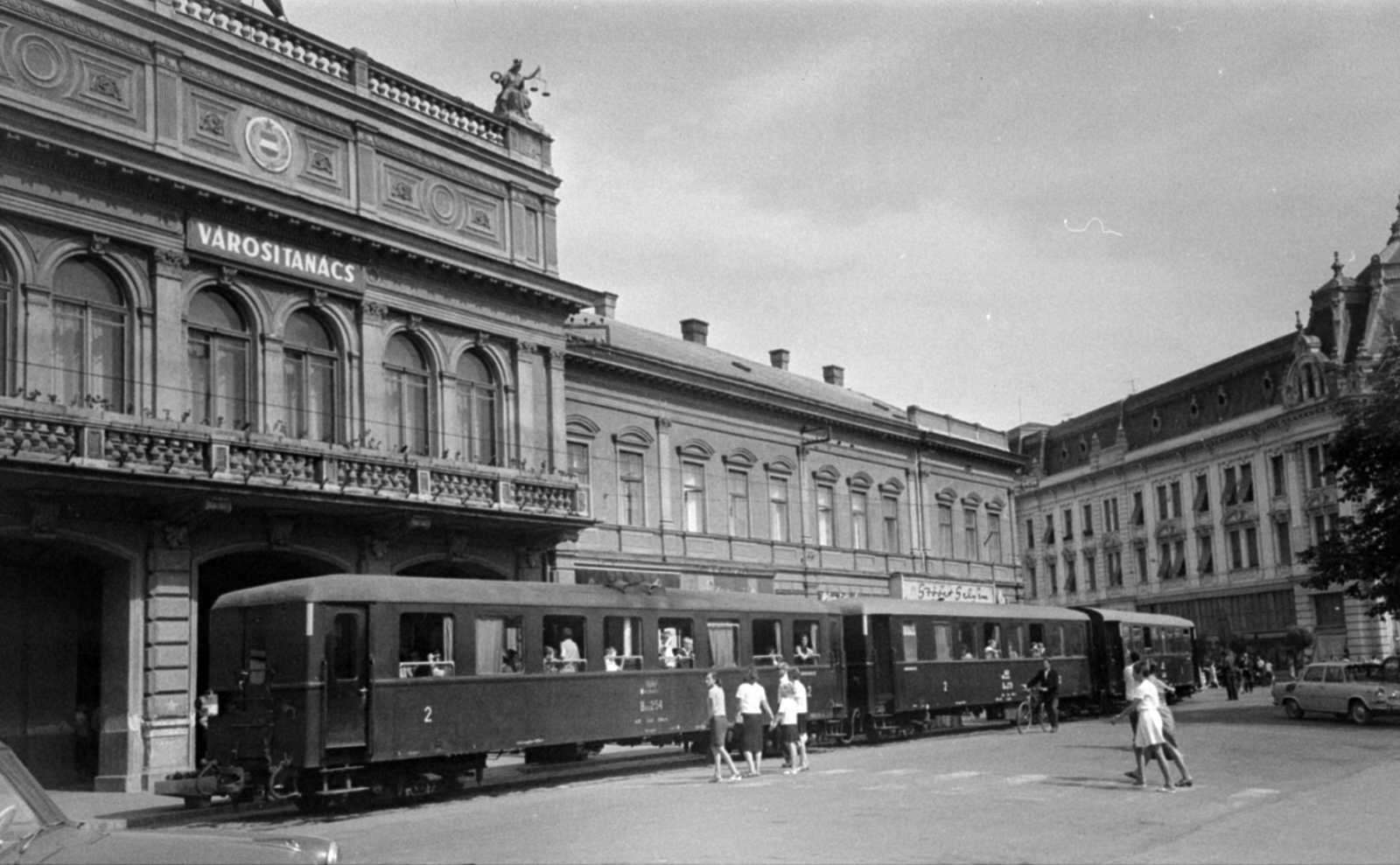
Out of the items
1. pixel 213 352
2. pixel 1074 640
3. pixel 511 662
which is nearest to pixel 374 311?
pixel 213 352

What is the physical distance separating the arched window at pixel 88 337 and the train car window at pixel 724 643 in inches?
408

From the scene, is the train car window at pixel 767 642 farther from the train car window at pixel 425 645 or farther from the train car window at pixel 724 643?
the train car window at pixel 425 645

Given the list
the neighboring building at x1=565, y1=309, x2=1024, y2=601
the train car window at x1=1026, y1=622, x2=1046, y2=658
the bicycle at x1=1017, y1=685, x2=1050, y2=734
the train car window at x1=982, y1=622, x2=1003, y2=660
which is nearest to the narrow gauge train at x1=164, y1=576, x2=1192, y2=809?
the neighboring building at x1=565, y1=309, x2=1024, y2=601

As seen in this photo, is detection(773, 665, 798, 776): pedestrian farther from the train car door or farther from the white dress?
the train car door

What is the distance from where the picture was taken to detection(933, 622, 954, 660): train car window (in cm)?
2992

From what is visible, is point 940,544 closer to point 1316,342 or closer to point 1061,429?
point 1316,342

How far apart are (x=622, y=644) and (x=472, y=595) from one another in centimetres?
339

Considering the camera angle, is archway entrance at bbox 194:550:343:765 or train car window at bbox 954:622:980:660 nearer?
archway entrance at bbox 194:550:343:765

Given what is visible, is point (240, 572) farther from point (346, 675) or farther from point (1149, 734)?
point (1149, 734)

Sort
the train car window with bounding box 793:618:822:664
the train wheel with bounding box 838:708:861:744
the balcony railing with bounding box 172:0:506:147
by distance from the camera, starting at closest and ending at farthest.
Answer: the balcony railing with bounding box 172:0:506:147 < the train car window with bounding box 793:618:822:664 < the train wheel with bounding box 838:708:861:744

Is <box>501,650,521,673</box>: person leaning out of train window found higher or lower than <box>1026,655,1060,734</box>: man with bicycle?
higher

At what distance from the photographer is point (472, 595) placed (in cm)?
1972

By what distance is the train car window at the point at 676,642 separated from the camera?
23.1 metres

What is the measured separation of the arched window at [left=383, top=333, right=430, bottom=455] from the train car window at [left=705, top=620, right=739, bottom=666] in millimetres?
6983
